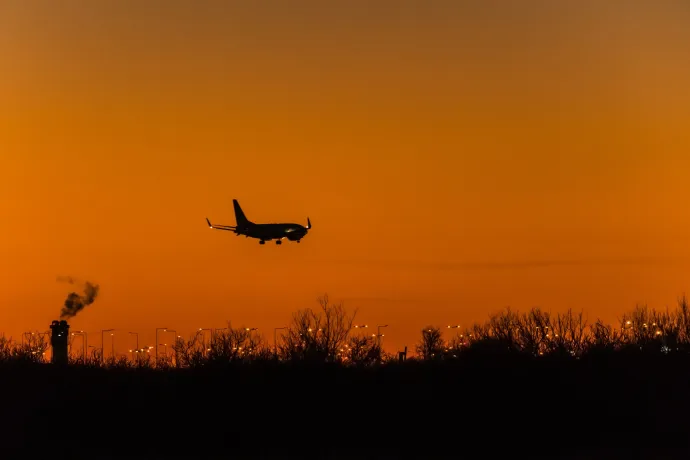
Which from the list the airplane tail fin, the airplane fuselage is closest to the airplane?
the airplane fuselage

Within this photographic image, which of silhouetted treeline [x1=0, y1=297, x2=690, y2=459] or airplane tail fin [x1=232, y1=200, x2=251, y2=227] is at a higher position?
airplane tail fin [x1=232, y1=200, x2=251, y2=227]

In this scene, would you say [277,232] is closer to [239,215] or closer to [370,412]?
[239,215]

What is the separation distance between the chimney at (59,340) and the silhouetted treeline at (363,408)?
25.0 meters

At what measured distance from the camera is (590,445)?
81250mm

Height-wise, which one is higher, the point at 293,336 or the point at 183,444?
the point at 293,336

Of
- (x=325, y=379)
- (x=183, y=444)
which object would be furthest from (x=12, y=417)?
(x=325, y=379)

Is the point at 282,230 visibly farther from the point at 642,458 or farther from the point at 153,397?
the point at 642,458

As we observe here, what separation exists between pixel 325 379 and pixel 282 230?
2356 inches

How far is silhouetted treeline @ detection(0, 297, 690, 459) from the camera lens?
83.1 meters

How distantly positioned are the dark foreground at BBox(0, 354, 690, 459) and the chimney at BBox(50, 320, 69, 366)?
32.6 meters

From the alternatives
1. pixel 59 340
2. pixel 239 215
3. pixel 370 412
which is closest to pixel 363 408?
pixel 370 412

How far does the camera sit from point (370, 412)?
311 feet

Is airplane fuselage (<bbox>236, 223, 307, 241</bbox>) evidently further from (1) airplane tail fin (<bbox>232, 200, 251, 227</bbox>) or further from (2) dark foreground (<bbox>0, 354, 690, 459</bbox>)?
(2) dark foreground (<bbox>0, 354, 690, 459</bbox>)

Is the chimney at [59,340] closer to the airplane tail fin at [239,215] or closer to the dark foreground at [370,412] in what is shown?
the dark foreground at [370,412]
